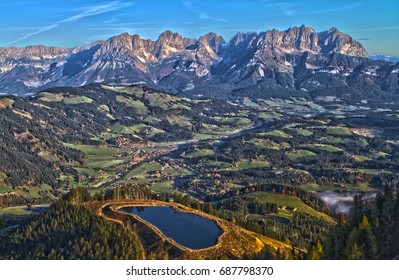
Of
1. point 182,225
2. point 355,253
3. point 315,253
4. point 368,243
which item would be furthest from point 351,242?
point 182,225

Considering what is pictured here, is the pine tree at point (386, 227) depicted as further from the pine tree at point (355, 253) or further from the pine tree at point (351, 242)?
the pine tree at point (351, 242)

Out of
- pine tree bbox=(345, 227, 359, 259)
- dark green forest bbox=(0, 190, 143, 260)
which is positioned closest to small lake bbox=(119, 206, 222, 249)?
dark green forest bbox=(0, 190, 143, 260)

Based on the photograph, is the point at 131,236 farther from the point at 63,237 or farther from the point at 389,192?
the point at 389,192

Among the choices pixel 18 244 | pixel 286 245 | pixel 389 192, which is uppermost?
pixel 389 192

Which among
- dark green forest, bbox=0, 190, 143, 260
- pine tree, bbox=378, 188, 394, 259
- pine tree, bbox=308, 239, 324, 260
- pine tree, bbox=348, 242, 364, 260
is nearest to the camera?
pine tree, bbox=348, 242, 364, 260

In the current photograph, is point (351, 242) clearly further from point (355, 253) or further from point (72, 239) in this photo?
point (72, 239)

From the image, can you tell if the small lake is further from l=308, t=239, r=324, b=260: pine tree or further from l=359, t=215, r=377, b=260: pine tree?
l=359, t=215, r=377, b=260: pine tree

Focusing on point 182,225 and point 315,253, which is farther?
point 182,225
